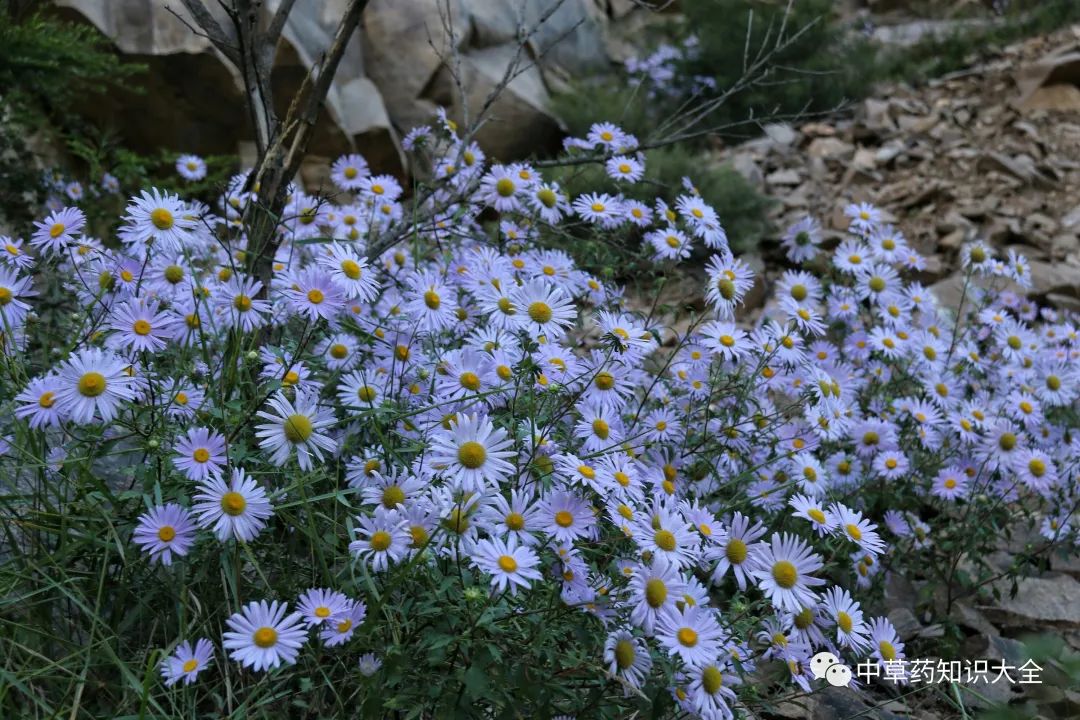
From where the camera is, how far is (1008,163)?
5863mm

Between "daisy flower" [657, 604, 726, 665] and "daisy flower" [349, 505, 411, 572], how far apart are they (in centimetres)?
45

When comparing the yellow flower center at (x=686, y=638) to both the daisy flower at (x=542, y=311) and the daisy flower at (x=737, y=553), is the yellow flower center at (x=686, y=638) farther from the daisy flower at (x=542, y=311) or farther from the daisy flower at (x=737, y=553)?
the daisy flower at (x=542, y=311)

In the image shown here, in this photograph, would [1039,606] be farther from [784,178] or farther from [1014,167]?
[784,178]

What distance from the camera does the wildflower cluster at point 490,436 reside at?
5.63 ft

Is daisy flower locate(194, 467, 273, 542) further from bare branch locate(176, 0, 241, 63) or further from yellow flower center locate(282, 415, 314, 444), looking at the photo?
bare branch locate(176, 0, 241, 63)

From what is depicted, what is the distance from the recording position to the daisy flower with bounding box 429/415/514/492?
171cm

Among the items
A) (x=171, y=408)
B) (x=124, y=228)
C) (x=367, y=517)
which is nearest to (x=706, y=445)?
(x=367, y=517)

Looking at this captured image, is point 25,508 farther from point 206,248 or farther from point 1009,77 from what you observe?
point 1009,77

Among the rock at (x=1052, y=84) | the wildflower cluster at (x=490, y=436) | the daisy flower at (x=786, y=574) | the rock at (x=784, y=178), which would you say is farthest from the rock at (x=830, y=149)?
the daisy flower at (x=786, y=574)

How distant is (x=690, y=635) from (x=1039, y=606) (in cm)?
174

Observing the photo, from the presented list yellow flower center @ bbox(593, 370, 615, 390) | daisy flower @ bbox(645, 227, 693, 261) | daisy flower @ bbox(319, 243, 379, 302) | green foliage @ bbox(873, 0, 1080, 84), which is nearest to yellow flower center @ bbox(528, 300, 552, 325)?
yellow flower center @ bbox(593, 370, 615, 390)

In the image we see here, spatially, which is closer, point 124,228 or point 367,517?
point 367,517

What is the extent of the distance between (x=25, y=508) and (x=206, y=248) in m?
0.97

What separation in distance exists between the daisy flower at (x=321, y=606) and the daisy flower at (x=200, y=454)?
279mm
